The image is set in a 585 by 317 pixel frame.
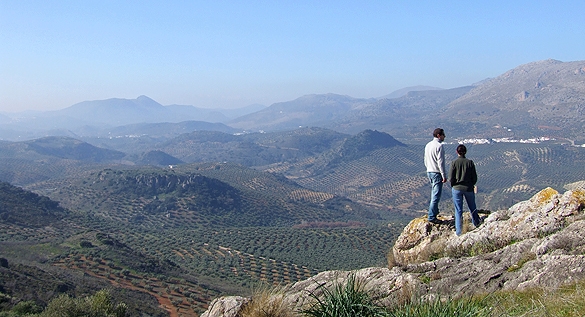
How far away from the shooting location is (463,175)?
9.09 m

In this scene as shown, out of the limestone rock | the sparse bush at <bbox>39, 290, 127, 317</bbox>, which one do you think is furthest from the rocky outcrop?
the sparse bush at <bbox>39, 290, 127, 317</bbox>

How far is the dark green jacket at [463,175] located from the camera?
9062mm

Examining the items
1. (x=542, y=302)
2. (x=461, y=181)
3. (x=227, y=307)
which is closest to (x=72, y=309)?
(x=227, y=307)

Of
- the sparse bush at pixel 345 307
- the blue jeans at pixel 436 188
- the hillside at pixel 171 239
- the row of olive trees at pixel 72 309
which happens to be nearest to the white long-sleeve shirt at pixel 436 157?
the blue jeans at pixel 436 188

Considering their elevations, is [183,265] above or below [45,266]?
below

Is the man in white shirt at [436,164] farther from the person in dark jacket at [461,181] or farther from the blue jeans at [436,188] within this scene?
the person in dark jacket at [461,181]

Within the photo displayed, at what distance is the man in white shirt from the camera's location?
938 centimetres

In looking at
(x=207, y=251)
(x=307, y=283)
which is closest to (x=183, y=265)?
(x=207, y=251)

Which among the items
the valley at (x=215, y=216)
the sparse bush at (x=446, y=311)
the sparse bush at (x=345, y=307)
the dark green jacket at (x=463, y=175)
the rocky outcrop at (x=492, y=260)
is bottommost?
the valley at (x=215, y=216)

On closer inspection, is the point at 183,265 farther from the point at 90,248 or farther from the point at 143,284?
the point at 143,284

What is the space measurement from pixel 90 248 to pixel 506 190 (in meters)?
82.4

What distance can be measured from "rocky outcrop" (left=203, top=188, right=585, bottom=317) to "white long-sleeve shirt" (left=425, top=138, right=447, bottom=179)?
1.30 m

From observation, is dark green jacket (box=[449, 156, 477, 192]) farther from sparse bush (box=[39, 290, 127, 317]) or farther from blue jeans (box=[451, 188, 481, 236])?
sparse bush (box=[39, 290, 127, 317])

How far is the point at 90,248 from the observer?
117 feet
